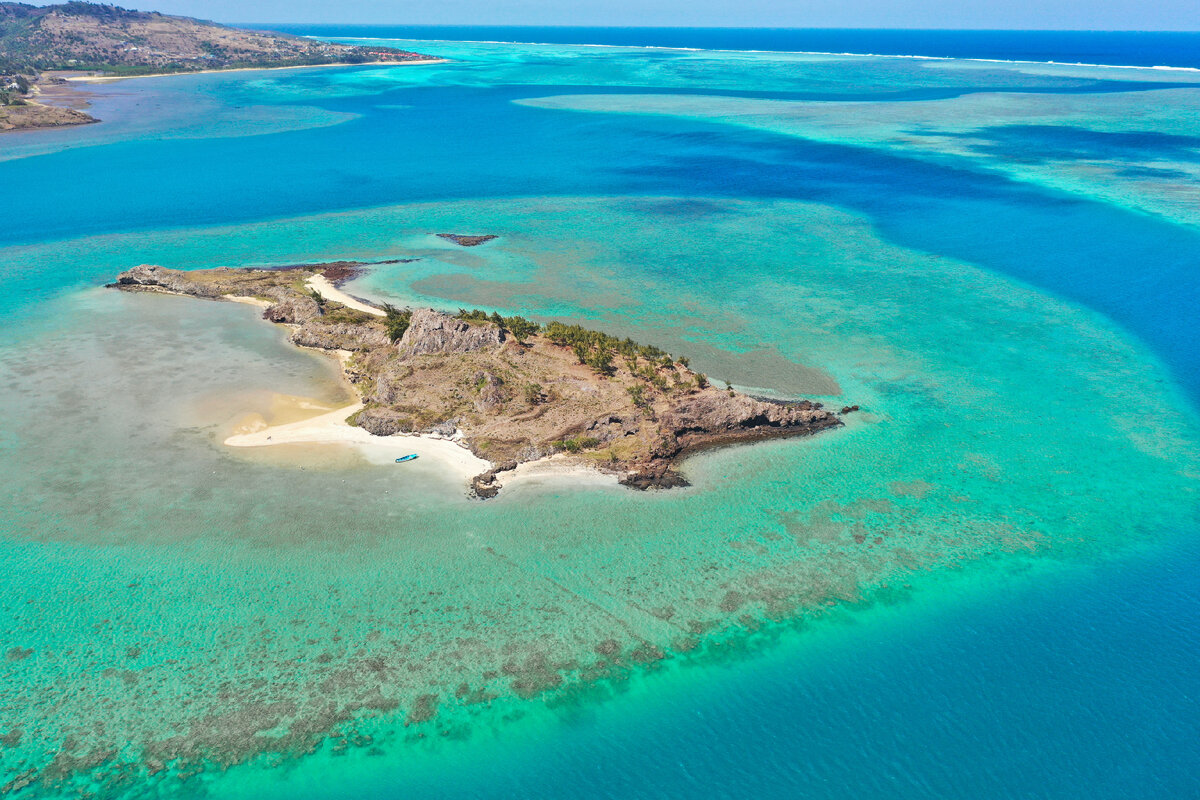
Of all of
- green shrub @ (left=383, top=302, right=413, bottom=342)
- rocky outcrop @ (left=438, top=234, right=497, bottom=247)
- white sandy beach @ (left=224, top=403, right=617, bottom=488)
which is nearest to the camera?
white sandy beach @ (left=224, top=403, right=617, bottom=488)

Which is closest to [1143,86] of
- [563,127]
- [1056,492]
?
[563,127]

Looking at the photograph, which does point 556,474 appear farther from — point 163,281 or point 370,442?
point 163,281

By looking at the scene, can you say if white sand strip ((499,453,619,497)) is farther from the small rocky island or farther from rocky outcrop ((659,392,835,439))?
rocky outcrop ((659,392,835,439))

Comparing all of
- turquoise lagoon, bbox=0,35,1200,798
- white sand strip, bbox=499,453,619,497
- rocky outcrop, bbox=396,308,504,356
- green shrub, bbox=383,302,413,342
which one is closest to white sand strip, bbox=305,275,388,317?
green shrub, bbox=383,302,413,342

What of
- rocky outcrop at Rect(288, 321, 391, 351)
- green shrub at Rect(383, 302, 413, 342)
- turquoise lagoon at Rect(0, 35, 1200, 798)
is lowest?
turquoise lagoon at Rect(0, 35, 1200, 798)

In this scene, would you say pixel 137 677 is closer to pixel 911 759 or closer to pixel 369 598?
pixel 369 598

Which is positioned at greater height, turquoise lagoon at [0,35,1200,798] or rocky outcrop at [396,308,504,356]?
rocky outcrop at [396,308,504,356]
